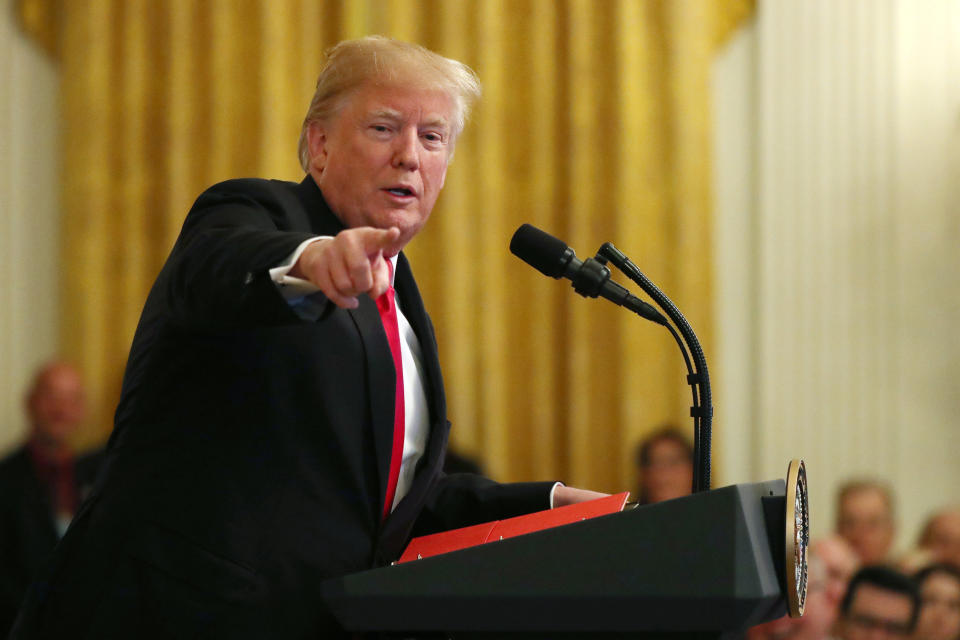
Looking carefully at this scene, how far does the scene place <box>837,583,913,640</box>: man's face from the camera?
3.75m

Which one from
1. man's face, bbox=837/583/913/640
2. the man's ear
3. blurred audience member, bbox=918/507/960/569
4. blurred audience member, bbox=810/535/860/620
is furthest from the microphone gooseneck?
blurred audience member, bbox=918/507/960/569

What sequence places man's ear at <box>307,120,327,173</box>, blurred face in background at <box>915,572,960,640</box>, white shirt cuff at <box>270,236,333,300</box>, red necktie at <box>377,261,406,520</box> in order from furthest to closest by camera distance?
blurred face in background at <box>915,572,960,640</box>, man's ear at <box>307,120,327,173</box>, red necktie at <box>377,261,406,520</box>, white shirt cuff at <box>270,236,333,300</box>

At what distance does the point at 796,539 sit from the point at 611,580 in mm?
217

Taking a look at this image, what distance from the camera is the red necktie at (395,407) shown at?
143 cm

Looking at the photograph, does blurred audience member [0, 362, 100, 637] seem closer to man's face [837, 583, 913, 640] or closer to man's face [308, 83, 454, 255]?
man's face [837, 583, 913, 640]

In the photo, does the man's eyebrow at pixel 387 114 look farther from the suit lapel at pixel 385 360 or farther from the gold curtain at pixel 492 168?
the gold curtain at pixel 492 168

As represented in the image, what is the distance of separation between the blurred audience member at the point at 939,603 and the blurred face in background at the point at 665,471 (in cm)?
98

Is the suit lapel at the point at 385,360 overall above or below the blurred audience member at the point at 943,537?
above

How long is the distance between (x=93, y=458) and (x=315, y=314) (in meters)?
3.89

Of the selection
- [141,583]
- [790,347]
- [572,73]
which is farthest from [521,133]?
[141,583]

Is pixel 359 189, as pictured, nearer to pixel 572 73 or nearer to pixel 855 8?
pixel 572 73

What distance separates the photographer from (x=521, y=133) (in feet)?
17.3

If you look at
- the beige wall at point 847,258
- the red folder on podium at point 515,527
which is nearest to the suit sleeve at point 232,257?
the red folder on podium at point 515,527

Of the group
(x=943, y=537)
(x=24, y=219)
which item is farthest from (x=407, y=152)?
(x=24, y=219)
